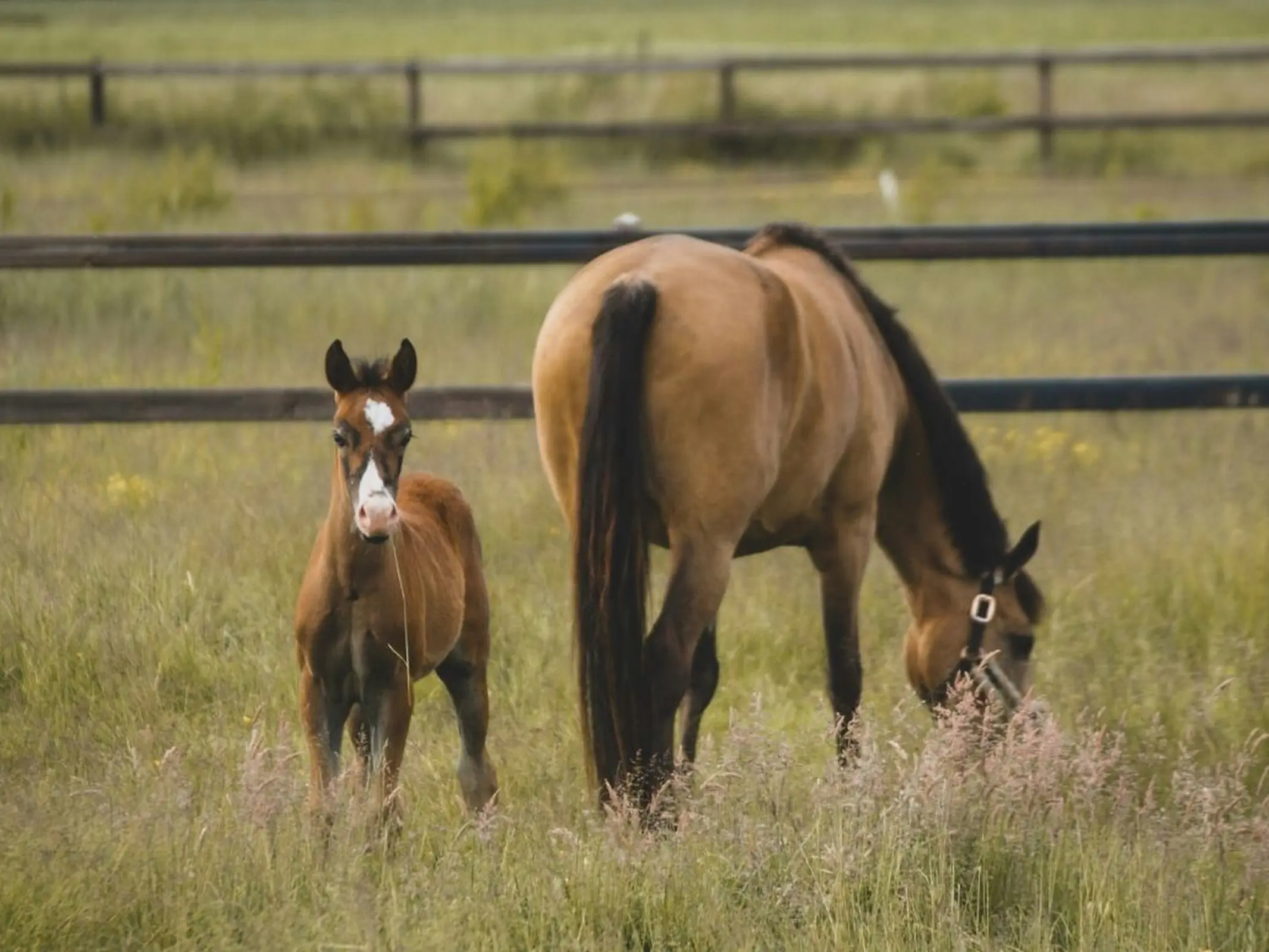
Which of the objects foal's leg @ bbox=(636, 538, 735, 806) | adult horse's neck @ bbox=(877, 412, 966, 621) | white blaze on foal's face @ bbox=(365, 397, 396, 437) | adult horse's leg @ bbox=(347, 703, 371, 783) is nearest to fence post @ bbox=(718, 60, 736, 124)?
adult horse's neck @ bbox=(877, 412, 966, 621)

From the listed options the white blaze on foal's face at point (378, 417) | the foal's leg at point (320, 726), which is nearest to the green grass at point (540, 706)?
the foal's leg at point (320, 726)

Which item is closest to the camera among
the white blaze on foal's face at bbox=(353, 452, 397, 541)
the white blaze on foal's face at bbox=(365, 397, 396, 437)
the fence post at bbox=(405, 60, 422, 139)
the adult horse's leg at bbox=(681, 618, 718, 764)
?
the white blaze on foal's face at bbox=(353, 452, 397, 541)

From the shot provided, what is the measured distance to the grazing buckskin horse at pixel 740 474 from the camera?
4.32 metres

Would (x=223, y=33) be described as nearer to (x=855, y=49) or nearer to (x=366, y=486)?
(x=855, y=49)

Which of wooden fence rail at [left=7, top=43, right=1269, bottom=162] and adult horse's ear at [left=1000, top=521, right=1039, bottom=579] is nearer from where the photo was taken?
adult horse's ear at [left=1000, top=521, right=1039, bottom=579]

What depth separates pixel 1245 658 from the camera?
5.72 meters

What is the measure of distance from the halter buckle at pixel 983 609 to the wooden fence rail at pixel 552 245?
6.54 ft

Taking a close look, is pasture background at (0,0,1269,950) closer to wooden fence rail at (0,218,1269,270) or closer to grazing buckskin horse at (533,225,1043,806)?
grazing buckskin horse at (533,225,1043,806)

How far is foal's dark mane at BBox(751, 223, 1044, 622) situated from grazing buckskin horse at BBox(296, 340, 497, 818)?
1.45 metres

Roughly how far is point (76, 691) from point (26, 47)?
3564cm

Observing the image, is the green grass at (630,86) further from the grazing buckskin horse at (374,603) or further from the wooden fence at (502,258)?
the grazing buckskin horse at (374,603)

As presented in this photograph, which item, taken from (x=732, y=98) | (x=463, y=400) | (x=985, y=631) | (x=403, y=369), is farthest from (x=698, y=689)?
(x=732, y=98)

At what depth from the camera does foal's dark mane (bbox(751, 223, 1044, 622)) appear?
5215 mm

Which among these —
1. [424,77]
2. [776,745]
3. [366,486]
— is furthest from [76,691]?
[424,77]
